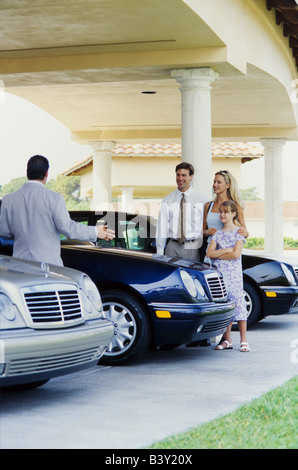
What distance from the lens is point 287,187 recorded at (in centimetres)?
15800

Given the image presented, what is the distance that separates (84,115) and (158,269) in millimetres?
11462

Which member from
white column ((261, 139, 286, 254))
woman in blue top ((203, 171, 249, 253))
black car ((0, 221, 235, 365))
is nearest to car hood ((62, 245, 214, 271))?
black car ((0, 221, 235, 365))

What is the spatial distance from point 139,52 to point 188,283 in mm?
4726

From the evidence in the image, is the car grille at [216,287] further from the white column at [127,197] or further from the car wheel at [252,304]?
the white column at [127,197]

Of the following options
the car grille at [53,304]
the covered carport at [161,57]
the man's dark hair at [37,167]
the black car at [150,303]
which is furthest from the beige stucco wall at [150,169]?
the car grille at [53,304]

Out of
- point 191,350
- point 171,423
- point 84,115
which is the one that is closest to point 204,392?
point 171,423

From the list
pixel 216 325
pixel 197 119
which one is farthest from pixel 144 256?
pixel 197 119

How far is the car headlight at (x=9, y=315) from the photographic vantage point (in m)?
5.17

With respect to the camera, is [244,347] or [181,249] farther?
[181,249]

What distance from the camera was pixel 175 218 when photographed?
28.6ft

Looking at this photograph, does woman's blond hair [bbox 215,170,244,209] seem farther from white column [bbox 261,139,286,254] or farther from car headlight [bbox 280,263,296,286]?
white column [bbox 261,139,286,254]

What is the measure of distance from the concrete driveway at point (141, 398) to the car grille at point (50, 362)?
34cm

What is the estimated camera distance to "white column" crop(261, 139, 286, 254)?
69.5 ft

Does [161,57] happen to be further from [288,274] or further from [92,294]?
[92,294]
